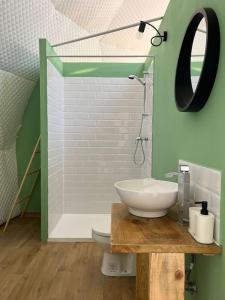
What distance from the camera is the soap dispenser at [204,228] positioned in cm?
111

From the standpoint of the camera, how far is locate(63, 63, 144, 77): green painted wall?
399 centimetres

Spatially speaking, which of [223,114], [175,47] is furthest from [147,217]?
[175,47]

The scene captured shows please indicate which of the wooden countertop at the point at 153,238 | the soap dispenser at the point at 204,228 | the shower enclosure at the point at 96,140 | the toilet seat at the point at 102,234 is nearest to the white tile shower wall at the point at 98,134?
the shower enclosure at the point at 96,140

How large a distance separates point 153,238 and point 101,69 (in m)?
3.27

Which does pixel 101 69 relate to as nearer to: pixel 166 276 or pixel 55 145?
pixel 55 145

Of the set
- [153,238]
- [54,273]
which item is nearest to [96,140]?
[54,273]

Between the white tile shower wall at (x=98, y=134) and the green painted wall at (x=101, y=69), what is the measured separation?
2.9 inches

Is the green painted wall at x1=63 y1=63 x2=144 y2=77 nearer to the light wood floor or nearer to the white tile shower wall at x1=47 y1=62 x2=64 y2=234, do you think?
the white tile shower wall at x1=47 y1=62 x2=64 y2=234

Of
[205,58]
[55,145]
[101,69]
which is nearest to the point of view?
[205,58]

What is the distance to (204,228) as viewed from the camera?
1114 millimetres

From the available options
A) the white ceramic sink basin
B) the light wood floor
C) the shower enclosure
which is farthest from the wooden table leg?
the shower enclosure

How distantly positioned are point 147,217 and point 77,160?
2729mm

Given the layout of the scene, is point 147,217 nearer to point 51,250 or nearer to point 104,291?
point 104,291

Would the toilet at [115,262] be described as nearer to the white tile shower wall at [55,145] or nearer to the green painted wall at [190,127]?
the green painted wall at [190,127]
